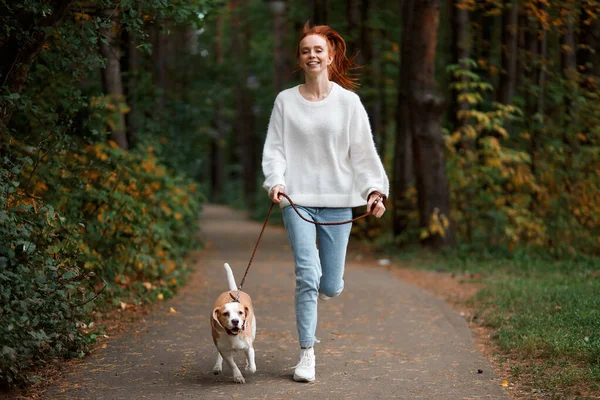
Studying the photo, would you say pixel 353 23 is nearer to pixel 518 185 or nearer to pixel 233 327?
pixel 518 185

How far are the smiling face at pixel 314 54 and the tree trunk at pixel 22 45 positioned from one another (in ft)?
6.14

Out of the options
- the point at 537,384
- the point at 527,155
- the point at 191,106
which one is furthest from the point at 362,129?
the point at 191,106

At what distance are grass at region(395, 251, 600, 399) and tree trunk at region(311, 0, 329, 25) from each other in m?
9.67

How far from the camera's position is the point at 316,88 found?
551 cm

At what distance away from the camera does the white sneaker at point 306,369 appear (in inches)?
208

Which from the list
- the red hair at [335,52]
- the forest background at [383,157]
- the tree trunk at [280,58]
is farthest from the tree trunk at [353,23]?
the red hair at [335,52]

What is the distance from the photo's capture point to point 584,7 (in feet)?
36.1

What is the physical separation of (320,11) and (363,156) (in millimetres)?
15442

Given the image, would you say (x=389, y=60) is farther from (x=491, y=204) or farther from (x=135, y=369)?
(x=135, y=369)

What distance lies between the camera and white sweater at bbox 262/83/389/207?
5445 mm

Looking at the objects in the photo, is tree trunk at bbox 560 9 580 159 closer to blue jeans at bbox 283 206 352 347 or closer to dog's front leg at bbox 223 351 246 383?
blue jeans at bbox 283 206 352 347

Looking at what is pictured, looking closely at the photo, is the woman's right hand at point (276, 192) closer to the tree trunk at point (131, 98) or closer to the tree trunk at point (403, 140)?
the tree trunk at point (403, 140)

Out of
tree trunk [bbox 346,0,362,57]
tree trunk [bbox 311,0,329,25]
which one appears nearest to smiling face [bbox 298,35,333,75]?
tree trunk [bbox 346,0,362,57]

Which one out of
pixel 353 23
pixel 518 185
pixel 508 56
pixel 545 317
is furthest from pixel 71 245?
pixel 353 23
